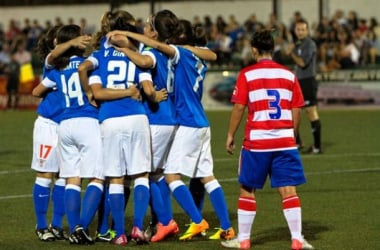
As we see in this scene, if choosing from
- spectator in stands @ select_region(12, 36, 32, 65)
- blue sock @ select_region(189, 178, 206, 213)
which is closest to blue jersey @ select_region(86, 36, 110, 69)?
blue sock @ select_region(189, 178, 206, 213)

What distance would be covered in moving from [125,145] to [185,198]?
893 mm

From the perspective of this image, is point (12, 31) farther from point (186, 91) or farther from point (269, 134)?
point (269, 134)

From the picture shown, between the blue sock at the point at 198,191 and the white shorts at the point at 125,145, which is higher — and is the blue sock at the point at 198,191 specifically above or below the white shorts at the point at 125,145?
below

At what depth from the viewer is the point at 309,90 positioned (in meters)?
19.7

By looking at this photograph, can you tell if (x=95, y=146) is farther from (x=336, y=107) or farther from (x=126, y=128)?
(x=336, y=107)

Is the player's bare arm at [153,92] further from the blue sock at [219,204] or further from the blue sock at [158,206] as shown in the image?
the blue sock at [219,204]

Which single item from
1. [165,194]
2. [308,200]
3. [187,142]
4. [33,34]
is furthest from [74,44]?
[33,34]

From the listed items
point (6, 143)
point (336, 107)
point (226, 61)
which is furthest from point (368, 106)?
point (6, 143)

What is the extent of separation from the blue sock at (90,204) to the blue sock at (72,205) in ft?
0.31

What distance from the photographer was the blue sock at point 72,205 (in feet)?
34.1

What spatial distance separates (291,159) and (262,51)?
989mm

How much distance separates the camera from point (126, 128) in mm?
10102

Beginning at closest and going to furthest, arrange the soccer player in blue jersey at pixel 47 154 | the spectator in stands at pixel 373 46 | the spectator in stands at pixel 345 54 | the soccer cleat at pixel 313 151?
the soccer player in blue jersey at pixel 47 154 → the soccer cleat at pixel 313 151 → the spectator in stands at pixel 345 54 → the spectator in stands at pixel 373 46

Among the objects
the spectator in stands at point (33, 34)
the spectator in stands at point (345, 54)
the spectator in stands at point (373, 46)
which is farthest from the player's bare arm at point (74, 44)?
the spectator in stands at point (33, 34)
